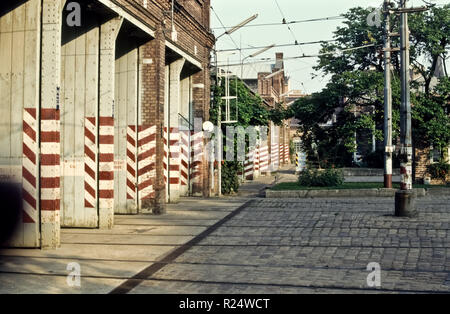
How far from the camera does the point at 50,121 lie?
31.0ft

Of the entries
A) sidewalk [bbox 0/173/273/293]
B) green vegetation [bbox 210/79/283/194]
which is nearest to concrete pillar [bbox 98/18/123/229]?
sidewalk [bbox 0/173/273/293]

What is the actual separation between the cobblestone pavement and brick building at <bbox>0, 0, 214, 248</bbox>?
2702 mm

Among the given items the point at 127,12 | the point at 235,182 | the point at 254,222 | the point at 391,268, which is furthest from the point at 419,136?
the point at 391,268

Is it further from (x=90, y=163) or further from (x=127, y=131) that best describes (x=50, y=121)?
(x=127, y=131)

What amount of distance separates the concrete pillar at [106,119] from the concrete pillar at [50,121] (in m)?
2.46

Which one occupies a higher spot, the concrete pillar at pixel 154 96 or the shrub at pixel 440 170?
the concrete pillar at pixel 154 96

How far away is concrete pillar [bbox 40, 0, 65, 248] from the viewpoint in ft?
30.7

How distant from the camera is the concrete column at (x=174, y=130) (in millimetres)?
17594

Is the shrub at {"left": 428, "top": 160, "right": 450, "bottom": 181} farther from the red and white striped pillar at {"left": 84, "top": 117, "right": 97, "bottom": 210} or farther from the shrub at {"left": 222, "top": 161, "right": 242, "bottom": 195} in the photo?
the red and white striped pillar at {"left": 84, "top": 117, "right": 97, "bottom": 210}

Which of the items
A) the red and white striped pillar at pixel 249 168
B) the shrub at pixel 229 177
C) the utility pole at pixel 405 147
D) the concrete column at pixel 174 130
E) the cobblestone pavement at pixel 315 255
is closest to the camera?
the cobblestone pavement at pixel 315 255

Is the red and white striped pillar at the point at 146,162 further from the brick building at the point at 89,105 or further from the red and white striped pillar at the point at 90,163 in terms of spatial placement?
the red and white striped pillar at the point at 90,163

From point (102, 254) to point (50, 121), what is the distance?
2.43m

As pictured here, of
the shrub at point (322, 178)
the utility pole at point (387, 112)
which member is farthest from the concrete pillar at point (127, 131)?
the utility pole at point (387, 112)

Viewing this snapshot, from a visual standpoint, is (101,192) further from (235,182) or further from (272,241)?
(235,182)
